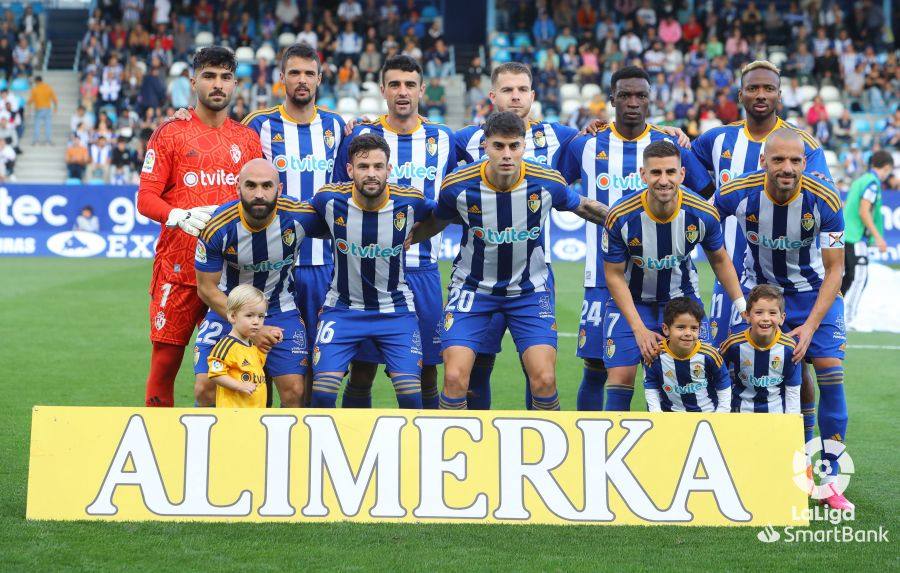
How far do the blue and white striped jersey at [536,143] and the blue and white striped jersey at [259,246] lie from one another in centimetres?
124

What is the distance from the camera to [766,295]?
20.4 ft

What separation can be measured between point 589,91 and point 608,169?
66.3 feet

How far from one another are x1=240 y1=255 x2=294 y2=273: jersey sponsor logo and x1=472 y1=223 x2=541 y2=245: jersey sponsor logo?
1.03 m

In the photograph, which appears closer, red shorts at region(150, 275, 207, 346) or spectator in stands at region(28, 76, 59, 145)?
red shorts at region(150, 275, 207, 346)

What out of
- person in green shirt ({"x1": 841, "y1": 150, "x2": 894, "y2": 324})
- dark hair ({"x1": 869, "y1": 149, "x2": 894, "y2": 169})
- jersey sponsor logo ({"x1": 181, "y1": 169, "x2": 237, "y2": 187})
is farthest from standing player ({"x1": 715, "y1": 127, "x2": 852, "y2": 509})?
dark hair ({"x1": 869, "y1": 149, "x2": 894, "y2": 169})

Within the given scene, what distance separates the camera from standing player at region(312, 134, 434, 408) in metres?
6.32

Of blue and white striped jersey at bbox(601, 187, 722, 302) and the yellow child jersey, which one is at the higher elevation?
blue and white striped jersey at bbox(601, 187, 722, 302)

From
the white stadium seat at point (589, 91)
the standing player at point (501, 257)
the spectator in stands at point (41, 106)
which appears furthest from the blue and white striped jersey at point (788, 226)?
the spectator in stands at point (41, 106)

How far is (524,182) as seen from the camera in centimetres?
639

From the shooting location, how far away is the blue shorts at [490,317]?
6484 millimetres

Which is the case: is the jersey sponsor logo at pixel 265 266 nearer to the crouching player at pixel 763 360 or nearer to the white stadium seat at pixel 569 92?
the crouching player at pixel 763 360

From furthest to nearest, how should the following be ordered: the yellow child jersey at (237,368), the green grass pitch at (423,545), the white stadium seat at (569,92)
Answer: the white stadium seat at (569,92) → the yellow child jersey at (237,368) → the green grass pitch at (423,545)

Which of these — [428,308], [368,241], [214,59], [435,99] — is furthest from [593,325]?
[435,99]

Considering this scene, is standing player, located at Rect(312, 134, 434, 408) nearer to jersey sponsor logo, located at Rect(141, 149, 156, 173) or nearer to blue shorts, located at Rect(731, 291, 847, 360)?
jersey sponsor logo, located at Rect(141, 149, 156, 173)
